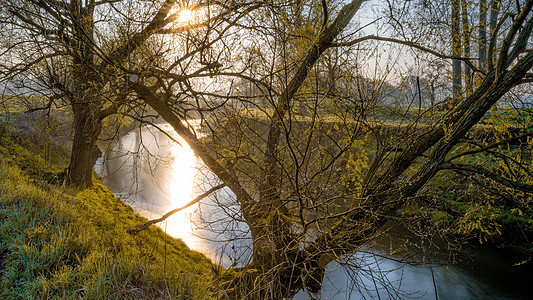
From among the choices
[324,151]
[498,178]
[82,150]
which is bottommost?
[498,178]

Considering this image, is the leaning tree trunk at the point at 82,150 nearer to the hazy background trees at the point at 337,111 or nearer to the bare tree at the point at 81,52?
the bare tree at the point at 81,52

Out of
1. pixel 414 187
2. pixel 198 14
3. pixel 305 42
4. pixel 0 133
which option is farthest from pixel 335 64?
pixel 0 133

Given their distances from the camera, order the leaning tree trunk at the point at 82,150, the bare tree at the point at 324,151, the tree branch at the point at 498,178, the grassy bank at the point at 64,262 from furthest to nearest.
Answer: the leaning tree trunk at the point at 82,150, the tree branch at the point at 498,178, the bare tree at the point at 324,151, the grassy bank at the point at 64,262

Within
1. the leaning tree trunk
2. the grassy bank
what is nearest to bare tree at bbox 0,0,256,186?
the leaning tree trunk

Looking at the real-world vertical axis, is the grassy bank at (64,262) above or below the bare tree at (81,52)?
below

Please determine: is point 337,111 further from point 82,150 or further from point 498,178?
point 82,150

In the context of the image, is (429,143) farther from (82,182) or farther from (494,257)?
(82,182)

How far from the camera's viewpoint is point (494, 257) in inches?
311

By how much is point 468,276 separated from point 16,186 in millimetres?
10167

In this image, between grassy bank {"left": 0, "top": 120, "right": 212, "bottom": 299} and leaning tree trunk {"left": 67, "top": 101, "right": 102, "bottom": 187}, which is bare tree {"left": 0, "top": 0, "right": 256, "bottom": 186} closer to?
leaning tree trunk {"left": 67, "top": 101, "right": 102, "bottom": 187}

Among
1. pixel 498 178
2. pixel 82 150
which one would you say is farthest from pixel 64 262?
pixel 498 178

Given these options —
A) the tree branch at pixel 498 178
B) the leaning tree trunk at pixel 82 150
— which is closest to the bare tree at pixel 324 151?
the tree branch at pixel 498 178

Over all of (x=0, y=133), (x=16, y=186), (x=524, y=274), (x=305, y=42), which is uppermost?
(x=0, y=133)

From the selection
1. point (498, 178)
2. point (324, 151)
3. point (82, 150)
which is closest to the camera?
point (498, 178)
